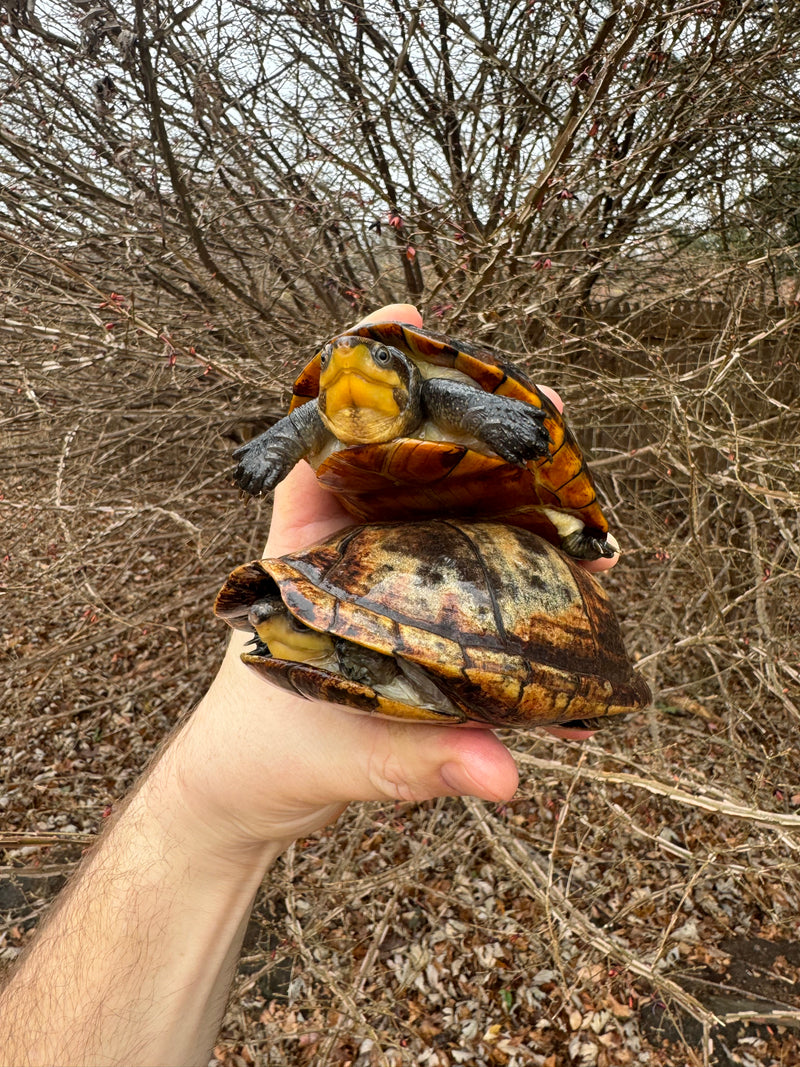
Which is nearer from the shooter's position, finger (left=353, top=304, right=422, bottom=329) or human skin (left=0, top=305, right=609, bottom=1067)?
human skin (left=0, top=305, right=609, bottom=1067)

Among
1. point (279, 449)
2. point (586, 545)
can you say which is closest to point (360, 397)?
point (279, 449)

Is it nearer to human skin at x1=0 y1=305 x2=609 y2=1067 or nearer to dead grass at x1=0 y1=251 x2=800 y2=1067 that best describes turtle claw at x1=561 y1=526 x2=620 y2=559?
human skin at x1=0 y1=305 x2=609 y2=1067

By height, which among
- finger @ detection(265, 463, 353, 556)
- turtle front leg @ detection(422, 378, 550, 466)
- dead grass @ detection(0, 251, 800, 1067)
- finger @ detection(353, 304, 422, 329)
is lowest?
dead grass @ detection(0, 251, 800, 1067)

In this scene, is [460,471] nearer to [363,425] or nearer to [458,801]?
[363,425]

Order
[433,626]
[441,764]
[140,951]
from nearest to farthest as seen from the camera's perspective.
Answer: [433,626] < [441,764] < [140,951]

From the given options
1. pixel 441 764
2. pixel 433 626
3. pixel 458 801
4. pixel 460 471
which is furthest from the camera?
pixel 458 801

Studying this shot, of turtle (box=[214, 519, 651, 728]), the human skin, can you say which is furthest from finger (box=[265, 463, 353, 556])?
turtle (box=[214, 519, 651, 728])
